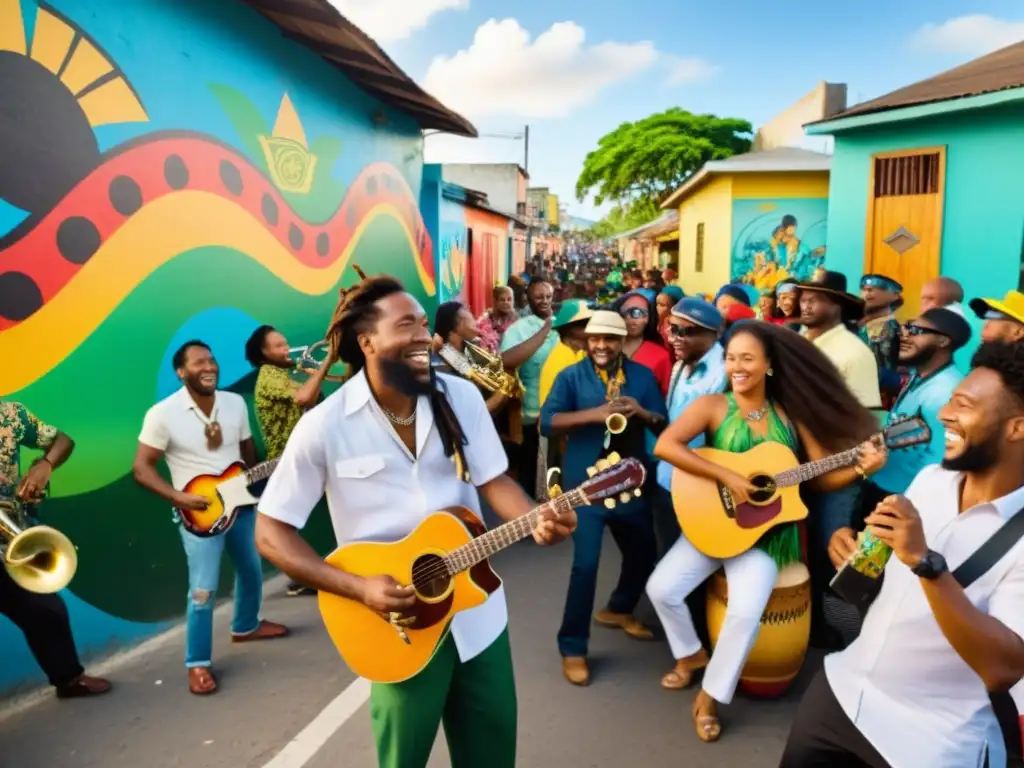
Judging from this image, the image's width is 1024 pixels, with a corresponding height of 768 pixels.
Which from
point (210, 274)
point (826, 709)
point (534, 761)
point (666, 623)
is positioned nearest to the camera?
point (826, 709)

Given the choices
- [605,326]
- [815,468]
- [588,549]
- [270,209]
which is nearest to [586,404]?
[605,326]

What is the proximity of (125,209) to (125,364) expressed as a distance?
2.98ft

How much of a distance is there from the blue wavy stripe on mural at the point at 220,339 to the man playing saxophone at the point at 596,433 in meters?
2.39

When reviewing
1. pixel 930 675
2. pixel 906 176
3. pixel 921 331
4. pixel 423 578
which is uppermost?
pixel 906 176

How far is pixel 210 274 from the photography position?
17.9 ft

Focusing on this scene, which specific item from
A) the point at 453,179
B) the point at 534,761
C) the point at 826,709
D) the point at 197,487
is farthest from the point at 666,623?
the point at 453,179

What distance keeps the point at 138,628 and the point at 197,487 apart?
105 cm

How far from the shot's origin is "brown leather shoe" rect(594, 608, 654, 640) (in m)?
4.89

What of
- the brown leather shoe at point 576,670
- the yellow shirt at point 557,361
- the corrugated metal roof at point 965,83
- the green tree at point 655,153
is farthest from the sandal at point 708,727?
the green tree at point 655,153

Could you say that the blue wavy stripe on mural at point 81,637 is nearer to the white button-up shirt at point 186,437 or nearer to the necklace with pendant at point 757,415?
the white button-up shirt at point 186,437

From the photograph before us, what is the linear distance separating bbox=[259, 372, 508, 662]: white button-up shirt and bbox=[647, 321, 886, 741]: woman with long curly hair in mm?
1649

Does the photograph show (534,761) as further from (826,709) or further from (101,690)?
(101,690)

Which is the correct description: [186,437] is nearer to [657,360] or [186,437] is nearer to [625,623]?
[625,623]

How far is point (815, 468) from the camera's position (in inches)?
152
